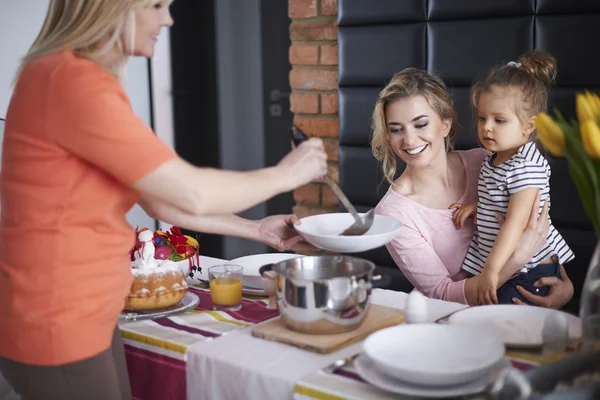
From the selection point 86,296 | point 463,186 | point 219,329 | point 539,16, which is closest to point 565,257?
point 463,186

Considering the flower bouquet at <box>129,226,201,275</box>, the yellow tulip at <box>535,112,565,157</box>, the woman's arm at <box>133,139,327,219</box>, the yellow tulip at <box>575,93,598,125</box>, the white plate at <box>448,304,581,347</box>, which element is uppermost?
the yellow tulip at <box>575,93,598,125</box>

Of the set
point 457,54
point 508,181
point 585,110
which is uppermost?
point 457,54

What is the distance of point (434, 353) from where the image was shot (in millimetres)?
1269

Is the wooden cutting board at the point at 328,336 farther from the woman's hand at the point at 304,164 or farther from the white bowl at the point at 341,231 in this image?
the woman's hand at the point at 304,164

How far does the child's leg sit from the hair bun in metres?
0.60

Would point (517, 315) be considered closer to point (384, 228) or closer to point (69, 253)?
point (384, 228)

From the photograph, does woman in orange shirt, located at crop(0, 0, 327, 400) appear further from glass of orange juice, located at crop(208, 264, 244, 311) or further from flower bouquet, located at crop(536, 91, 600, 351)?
flower bouquet, located at crop(536, 91, 600, 351)

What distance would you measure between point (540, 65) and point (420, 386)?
1470 millimetres

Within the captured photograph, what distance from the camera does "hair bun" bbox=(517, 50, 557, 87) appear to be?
89.5 inches

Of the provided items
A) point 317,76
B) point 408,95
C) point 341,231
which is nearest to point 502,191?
point 408,95

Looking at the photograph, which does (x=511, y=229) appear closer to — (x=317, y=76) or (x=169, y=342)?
(x=169, y=342)

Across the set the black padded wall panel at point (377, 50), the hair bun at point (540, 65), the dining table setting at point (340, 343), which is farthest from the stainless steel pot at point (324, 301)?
the black padded wall panel at point (377, 50)

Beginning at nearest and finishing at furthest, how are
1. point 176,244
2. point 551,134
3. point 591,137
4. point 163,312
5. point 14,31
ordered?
point 591,137, point 551,134, point 163,312, point 176,244, point 14,31

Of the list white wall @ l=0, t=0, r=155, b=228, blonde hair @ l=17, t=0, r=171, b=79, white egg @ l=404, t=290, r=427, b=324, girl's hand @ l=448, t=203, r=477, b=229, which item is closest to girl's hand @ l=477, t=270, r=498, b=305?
girl's hand @ l=448, t=203, r=477, b=229
